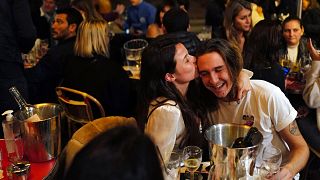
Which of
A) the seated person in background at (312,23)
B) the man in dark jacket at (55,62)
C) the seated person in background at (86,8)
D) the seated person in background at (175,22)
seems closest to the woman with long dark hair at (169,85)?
the man in dark jacket at (55,62)

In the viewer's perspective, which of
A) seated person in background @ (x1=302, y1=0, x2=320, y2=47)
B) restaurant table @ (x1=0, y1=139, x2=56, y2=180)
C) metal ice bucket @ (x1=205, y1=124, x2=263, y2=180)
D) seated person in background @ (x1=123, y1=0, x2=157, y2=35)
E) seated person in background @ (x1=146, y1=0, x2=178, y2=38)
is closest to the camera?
metal ice bucket @ (x1=205, y1=124, x2=263, y2=180)

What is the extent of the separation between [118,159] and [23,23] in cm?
255

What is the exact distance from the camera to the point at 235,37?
14.2ft

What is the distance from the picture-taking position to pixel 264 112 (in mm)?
2211

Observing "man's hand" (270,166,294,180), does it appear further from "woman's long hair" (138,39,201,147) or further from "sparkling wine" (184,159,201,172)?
"woman's long hair" (138,39,201,147)

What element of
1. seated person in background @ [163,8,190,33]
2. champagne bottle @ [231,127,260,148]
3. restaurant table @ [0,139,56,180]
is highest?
seated person in background @ [163,8,190,33]

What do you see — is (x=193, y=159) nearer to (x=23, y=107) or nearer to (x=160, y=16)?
(x=23, y=107)

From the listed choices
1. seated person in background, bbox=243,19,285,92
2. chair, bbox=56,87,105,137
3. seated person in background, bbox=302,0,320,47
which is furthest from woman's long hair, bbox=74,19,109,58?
seated person in background, bbox=302,0,320,47

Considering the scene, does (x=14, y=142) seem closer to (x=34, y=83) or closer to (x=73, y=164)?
(x=73, y=164)

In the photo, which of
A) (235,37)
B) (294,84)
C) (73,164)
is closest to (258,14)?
(235,37)

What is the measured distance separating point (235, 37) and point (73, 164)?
3.64m

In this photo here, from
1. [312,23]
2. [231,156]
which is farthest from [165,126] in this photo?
[312,23]

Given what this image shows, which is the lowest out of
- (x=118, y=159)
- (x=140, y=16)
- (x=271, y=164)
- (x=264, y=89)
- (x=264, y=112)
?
(x=271, y=164)

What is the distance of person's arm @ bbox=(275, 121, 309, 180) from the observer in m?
2.09
